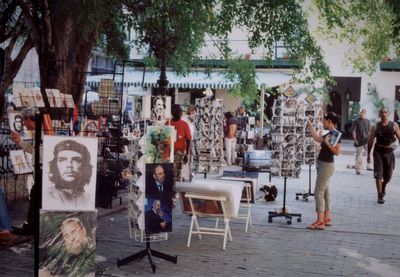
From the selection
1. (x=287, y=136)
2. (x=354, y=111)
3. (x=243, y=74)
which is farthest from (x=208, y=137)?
(x=354, y=111)

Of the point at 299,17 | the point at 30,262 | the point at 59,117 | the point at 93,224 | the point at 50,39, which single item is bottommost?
the point at 30,262

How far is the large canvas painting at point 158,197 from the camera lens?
21.5 ft

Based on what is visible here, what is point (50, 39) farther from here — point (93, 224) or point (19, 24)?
point (93, 224)

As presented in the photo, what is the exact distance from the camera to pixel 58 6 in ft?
34.1

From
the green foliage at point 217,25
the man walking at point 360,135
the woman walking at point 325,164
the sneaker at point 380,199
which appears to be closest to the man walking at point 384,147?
the sneaker at point 380,199

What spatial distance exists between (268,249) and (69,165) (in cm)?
349

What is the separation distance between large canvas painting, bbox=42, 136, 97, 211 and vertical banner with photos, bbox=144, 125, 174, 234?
1.34 meters

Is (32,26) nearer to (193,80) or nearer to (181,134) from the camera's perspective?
(181,134)

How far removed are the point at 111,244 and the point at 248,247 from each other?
1863mm

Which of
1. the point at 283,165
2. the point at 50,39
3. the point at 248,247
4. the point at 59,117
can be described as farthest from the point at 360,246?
the point at 50,39

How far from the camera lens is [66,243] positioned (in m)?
5.18

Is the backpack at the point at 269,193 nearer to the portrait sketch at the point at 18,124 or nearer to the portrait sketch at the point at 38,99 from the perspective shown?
the portrait sketch at the point at 18,124

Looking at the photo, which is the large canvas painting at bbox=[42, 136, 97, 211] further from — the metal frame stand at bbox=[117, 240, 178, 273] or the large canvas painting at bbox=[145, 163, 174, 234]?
the metal frame stand at bbox=[117, 240, 178, 273]

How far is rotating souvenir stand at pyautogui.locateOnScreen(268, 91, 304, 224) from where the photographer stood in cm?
989
